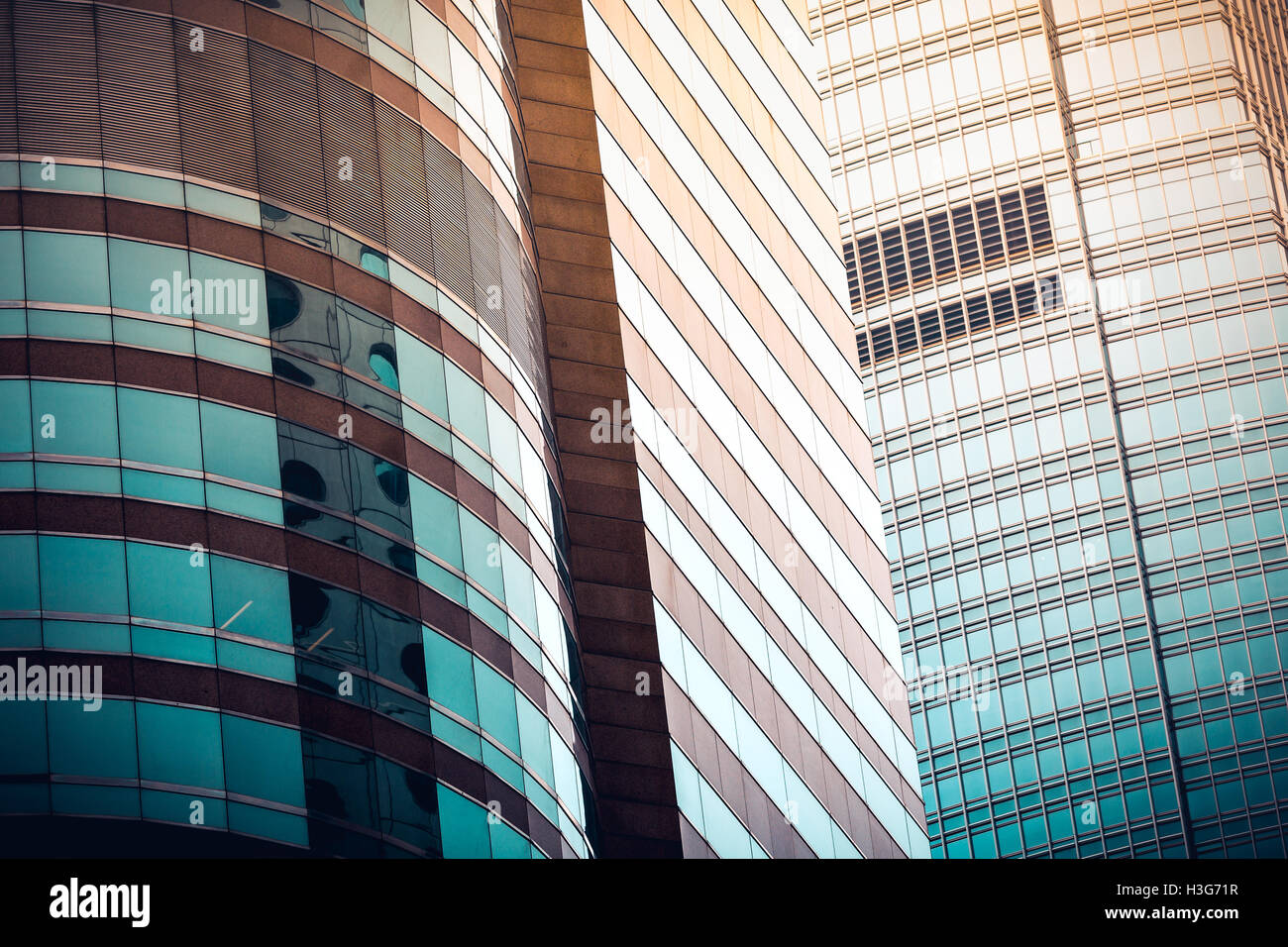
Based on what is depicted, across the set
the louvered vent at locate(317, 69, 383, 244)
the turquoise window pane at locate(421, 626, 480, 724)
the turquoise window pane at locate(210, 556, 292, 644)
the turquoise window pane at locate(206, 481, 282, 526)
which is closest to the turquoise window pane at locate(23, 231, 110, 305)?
the turquoise window pane at locate(206, 481, 282, 526)

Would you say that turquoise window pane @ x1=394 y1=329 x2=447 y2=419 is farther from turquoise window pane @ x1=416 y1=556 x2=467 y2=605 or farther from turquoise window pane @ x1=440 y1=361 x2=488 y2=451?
turquoise window pane @ x1=416 y1=556 x2=467 y2=605

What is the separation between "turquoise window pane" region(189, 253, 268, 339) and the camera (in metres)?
31.0

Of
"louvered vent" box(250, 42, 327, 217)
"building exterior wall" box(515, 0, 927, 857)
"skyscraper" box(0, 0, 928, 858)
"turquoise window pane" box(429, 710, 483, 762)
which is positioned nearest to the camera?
"skyscraper" box(0, 0, 928, 858)

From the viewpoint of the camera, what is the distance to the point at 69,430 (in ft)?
94.6

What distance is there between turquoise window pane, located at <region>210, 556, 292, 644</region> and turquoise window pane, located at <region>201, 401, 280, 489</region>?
174cm

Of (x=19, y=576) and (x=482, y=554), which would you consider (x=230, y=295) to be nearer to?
(x=19, y=576)

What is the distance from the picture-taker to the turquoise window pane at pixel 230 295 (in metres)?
31.0

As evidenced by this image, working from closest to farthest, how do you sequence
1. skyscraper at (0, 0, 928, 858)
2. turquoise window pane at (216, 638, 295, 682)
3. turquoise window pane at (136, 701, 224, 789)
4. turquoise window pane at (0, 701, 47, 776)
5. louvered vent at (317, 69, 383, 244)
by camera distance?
turquoise window pane at (0, 701, 47, 776) → turquoise window pane at (136, 701, 224, 789) → skyscraper at (0, 0, 928, 858) → turquoise window pane at (216, 638, 295, 682) → louvered vent at (317, 69, 383, 244)

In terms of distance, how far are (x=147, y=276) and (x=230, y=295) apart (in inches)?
61.2

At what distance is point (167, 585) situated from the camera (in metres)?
28.6

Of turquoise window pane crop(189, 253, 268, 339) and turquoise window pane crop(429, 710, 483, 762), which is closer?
turquoise window pane crop(429, 710, 483, 762)
